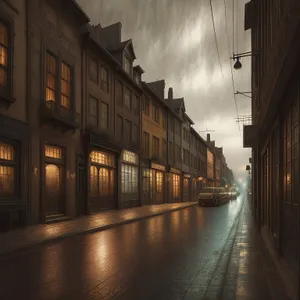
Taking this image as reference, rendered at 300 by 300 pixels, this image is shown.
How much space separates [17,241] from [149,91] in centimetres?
2394

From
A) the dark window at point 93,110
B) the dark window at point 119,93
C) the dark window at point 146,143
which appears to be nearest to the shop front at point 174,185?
the dark window at point 146,143

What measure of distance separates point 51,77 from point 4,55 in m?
3.49

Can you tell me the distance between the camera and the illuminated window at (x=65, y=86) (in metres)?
18.5

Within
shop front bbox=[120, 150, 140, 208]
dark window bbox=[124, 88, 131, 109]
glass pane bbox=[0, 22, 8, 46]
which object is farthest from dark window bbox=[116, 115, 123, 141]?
glass pane bbox=[0, 22, 8, 46]

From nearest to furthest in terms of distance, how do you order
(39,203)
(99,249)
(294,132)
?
(294,132) → (99,249) → (39,203)

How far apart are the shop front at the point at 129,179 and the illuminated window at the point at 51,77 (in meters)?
9.72

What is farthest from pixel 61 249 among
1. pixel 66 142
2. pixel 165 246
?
pixel 66 142

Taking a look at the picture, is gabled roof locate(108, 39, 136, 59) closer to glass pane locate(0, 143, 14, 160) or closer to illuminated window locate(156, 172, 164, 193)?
illuminated window locate(156, 172, 164, 193)

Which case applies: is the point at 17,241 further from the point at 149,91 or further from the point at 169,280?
the point at 149,91

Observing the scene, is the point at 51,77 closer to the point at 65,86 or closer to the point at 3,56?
the point at 65,86

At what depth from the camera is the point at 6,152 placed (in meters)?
14.0

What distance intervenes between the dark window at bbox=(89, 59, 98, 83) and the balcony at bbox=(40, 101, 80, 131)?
12.3 ft

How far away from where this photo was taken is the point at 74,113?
18.9 meters

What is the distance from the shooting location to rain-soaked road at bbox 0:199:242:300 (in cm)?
579
